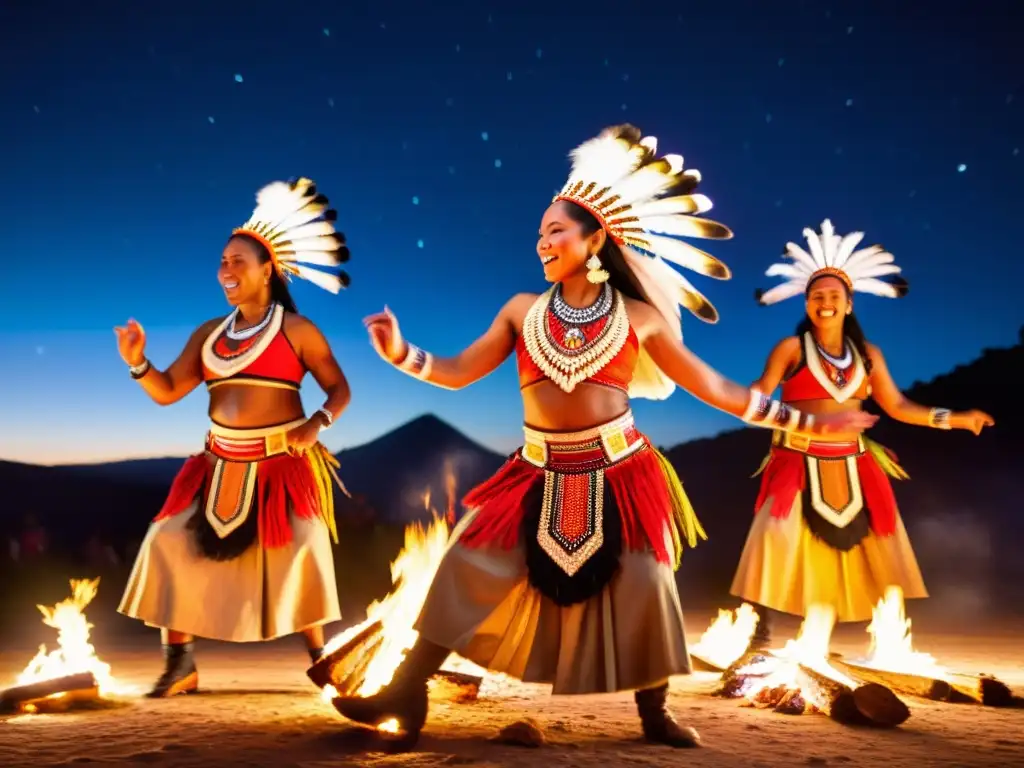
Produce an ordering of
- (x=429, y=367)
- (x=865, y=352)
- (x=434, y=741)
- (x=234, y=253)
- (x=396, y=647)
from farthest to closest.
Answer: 1. (x=865, y=352)
2. (x=234, y=253)
3. (x=396, y=647)
4. (x=429, y=367)
5. (x=434, y=741)

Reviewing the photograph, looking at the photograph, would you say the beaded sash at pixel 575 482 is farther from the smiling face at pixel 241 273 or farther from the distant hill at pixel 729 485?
the distant hill at pixel 729 485

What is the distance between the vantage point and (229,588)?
4234 millimetres

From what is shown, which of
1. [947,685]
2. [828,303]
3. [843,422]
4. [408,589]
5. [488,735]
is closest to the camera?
[488,735]

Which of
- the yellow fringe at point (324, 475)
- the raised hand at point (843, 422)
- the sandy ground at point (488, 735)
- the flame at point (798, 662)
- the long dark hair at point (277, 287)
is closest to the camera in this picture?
the sandy ground at point (488, 735)

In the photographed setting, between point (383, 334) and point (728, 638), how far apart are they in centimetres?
273

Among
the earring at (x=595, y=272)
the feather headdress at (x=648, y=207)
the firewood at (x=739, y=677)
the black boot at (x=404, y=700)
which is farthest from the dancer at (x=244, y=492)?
the firewood at (x=739, y=677)

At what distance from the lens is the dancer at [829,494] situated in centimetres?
494

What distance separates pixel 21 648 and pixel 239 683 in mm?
2420

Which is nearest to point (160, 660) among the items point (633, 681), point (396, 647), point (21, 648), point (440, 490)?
point (21, 648)

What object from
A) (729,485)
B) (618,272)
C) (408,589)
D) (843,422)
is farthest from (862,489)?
(729,485)

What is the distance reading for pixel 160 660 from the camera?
5.77 m

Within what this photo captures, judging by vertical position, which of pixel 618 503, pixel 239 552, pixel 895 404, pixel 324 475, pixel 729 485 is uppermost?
pixel 729 485

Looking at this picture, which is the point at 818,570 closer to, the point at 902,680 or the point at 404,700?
the point at 902,680

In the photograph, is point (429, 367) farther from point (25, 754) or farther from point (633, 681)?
point (25, 754)
